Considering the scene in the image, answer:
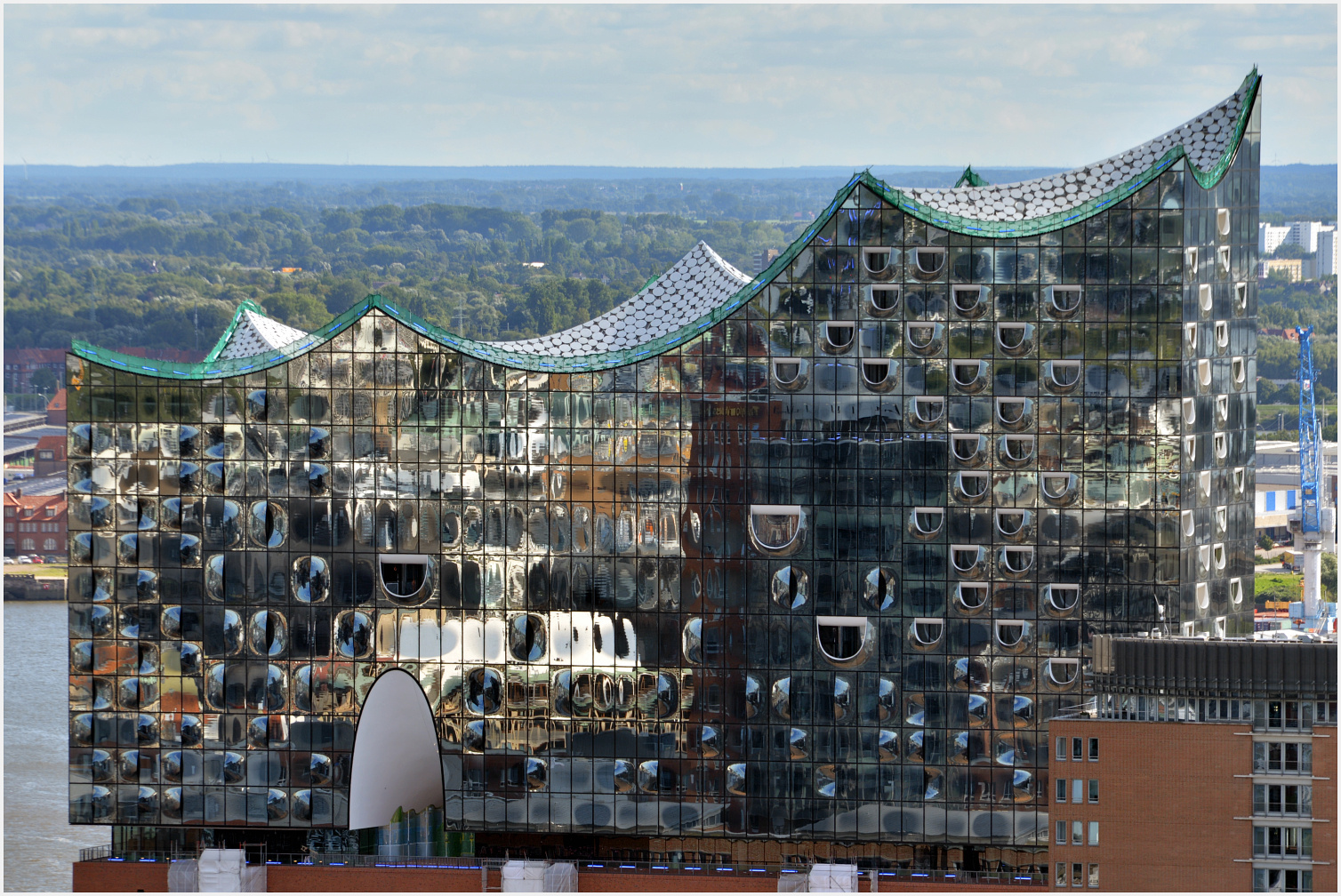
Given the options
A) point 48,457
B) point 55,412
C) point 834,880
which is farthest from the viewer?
point 55,412

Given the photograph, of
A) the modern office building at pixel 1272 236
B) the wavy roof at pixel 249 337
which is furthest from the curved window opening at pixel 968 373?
the modern office building at pixel 1272 236

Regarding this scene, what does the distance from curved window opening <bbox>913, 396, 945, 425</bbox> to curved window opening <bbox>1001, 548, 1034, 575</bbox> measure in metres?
3.81

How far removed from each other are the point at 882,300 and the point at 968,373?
114 inches

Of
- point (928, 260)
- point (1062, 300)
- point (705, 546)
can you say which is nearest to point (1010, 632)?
point (705, 546)

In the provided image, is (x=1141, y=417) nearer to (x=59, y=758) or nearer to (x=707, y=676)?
(x=707, y=676)

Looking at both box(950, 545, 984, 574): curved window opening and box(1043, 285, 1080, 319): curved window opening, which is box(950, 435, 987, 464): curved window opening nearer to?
box(950, 545, 984, 574): curved window opening

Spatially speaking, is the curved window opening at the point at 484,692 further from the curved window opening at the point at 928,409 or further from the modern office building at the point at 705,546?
the curved window opening at the point at 928,409

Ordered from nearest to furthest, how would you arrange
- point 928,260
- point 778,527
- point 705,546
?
1. point 928,260
2. point 778,527
3. point 705,546

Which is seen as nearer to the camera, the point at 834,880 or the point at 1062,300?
the point at 834,880

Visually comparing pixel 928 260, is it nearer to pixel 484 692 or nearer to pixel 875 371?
pixel 875 371

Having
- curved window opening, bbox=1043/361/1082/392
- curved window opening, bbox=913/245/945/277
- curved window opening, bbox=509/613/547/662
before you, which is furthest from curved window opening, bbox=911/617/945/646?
curved window opening, bbox=509/613/547/662

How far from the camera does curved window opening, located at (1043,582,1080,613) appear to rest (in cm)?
5591

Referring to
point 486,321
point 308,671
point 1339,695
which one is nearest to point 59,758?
point 308,671

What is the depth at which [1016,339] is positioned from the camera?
2201 inches
